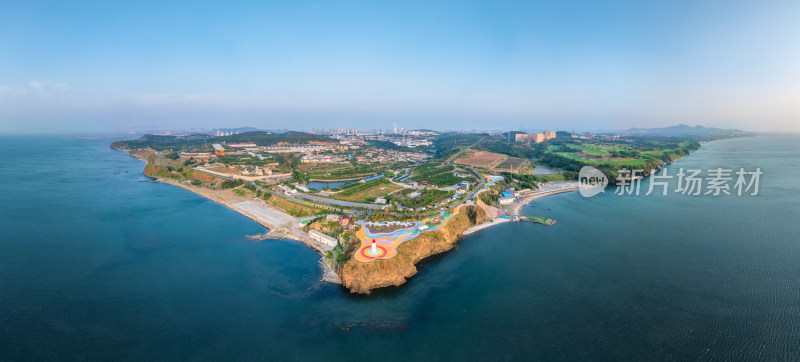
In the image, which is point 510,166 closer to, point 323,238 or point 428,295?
point 323,238

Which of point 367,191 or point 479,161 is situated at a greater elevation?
point 479,161

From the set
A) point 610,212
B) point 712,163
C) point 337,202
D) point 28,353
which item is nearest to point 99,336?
point 28,353

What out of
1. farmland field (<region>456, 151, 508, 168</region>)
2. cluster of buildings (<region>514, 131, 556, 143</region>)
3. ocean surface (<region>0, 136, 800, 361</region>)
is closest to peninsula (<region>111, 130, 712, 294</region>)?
farmland field (<region>456, 151, 508, 168</region>)

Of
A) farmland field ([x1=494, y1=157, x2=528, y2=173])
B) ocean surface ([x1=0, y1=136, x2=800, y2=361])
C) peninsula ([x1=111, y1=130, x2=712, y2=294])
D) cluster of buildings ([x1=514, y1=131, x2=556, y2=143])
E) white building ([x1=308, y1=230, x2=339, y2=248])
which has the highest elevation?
cluster of buildings ([x1=514, y1=131, x2=556, y2=143])

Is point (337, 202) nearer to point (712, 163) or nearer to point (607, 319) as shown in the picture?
point (607, 319)

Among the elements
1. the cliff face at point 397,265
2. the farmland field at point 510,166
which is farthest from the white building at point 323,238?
the farmland field at point 510,166

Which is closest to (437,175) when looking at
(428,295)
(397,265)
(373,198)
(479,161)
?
(373,198)

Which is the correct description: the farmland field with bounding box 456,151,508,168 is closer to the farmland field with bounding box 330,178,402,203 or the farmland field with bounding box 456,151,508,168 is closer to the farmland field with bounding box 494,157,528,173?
the farmland field with bounding box 494,157,528,173
